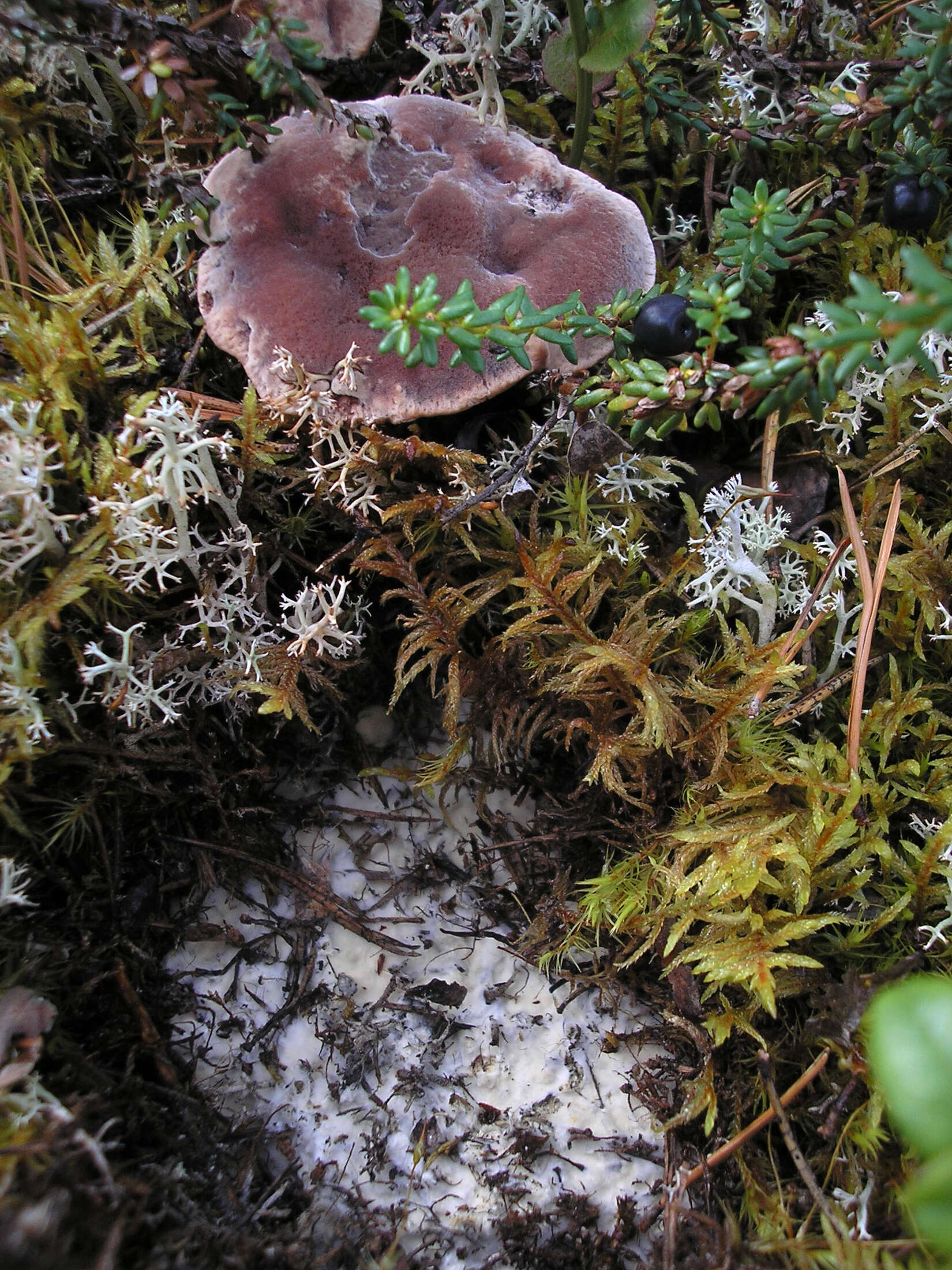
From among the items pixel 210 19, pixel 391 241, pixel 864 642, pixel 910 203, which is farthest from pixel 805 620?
pixel 210 19

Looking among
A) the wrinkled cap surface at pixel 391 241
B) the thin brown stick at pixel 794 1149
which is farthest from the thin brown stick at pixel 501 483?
the thin brown stick at pixel 794 1149

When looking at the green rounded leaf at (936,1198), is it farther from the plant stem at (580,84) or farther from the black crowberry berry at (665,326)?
the plant stem at (580,84)

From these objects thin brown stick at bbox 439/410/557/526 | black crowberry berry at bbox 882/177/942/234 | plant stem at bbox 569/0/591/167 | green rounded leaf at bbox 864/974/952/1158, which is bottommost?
Answer: green rounded leaf at bbox 864/974/952/1158

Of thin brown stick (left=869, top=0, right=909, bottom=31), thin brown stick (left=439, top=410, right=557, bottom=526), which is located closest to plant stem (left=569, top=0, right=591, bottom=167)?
thin brown stick (left=439, top=410, right=557, bottom=526)

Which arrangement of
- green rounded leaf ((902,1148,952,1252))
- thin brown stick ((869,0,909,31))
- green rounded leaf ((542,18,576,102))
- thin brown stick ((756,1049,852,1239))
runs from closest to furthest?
1. green rounded leaf ((902,1148,952,1252))
2. thin brown stick ((756,1049,852,1239))
3. green rounded leaf ((542,18,576,102))
4. thin brown stick ((869,0,909,31))

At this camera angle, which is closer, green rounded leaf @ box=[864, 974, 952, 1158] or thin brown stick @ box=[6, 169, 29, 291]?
green rounded leaf @ box=[864, 974, 952, 1158]

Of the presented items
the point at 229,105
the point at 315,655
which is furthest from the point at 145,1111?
the point at 229,105

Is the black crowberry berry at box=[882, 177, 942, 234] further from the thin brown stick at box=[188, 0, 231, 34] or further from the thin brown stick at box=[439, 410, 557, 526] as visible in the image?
the thin brown stick at box=[188, 0, 231, 34]

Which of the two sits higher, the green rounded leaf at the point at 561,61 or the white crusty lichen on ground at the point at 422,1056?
the green rounded leaf at the point at 561,61
